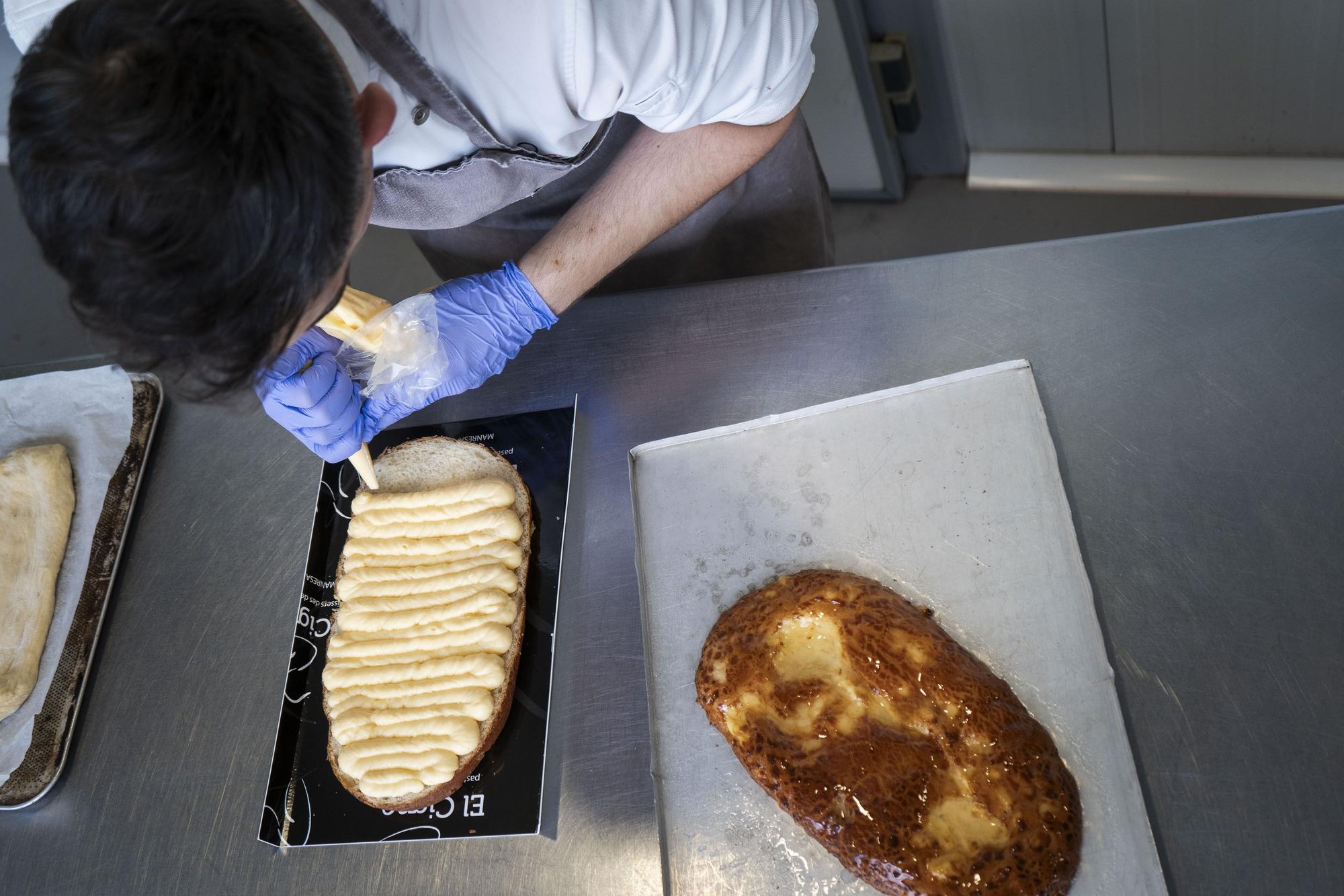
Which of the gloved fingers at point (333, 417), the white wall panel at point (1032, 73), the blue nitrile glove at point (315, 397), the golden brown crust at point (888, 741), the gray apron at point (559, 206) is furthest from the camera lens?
the white wall panel at point (1032, 73)

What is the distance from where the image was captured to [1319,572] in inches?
64.4

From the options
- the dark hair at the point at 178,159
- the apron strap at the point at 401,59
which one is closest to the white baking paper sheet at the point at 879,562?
the apron strap at the point at 401,59

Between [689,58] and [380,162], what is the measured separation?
57cm

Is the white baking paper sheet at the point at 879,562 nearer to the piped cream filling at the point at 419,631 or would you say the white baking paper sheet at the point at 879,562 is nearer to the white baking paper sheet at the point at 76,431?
the piped cream filling at the point at 419,631

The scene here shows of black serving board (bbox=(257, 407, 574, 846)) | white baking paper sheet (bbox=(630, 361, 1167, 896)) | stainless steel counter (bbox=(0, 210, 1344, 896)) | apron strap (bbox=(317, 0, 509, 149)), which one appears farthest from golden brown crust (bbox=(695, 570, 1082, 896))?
apron strap (bbox=(317, 0, 509, 149))

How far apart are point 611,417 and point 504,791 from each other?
0.82m

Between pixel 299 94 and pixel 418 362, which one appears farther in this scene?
pixel 418 362

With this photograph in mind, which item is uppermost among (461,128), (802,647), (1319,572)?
(461,128)

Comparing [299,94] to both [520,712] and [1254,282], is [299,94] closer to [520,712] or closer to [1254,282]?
[520,712]

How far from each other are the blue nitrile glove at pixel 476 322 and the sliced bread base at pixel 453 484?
16cm

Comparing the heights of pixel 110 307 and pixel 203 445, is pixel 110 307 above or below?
above

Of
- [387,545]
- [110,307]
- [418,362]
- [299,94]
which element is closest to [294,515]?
[387,545]

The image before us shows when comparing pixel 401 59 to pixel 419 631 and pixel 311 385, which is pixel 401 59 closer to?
pixel 311 385

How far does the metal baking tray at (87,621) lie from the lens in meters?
1.95
